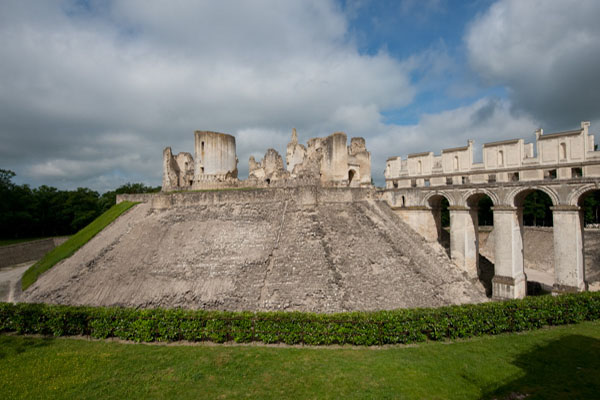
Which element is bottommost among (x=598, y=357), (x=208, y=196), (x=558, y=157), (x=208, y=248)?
(x=598, y=357)

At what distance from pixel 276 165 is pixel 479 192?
15.5 meters

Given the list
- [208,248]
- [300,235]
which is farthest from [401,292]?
[208,248]

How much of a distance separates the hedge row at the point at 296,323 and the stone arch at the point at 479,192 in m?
8.65

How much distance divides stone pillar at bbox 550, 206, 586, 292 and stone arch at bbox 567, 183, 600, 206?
38cm

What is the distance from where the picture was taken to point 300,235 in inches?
655

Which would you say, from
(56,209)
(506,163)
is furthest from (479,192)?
(56,209)

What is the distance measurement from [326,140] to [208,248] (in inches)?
480

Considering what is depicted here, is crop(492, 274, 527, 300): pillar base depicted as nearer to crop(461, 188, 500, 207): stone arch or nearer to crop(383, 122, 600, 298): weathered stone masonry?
crop(383, 122, 600, 298): weathered stone masonry

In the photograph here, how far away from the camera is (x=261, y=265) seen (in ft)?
51.2

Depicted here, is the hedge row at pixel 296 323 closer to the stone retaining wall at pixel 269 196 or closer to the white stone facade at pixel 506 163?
the stone retaining wall at pixel 269 196

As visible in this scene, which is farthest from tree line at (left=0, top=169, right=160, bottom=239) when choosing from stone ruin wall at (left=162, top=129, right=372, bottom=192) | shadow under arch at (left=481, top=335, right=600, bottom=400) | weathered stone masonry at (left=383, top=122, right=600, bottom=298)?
shadow under arch at (left=481, top=335, right=600, bottom=400)

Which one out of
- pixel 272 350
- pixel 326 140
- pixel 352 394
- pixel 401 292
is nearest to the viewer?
pixel 352 394

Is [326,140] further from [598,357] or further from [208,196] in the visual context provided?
[598,357]


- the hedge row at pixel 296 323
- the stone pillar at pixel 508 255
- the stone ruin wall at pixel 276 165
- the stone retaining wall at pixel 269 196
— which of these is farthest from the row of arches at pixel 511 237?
the stone retaining wall at pixel 269 196
